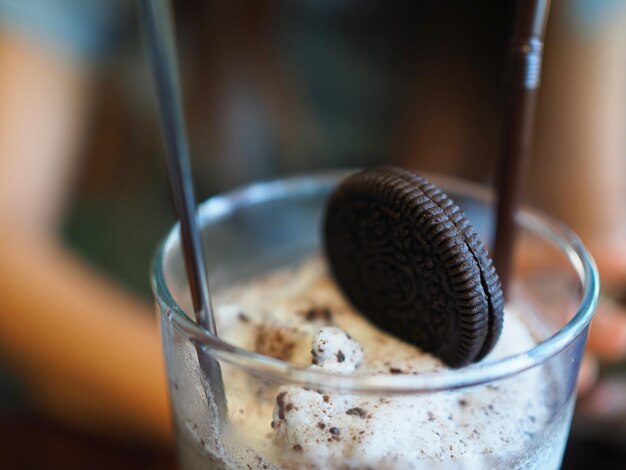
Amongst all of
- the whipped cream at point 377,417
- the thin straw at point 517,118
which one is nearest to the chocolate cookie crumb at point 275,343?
the whipped cream at point 377,417

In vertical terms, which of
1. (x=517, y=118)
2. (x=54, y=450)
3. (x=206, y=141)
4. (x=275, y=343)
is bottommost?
(x=54, y=450)

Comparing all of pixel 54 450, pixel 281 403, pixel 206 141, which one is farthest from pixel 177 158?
pixel 206 141

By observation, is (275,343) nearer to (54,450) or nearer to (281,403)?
(281,403)

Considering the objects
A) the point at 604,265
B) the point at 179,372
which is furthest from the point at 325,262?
the point at 604,265


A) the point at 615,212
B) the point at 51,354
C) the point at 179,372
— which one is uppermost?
the point at 179,372

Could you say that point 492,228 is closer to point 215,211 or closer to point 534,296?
point 534,296

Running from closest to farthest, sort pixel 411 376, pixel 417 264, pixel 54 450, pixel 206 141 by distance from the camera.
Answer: pixel 411 376
pixel 417 264
pixel 54 450
pixel 206 141

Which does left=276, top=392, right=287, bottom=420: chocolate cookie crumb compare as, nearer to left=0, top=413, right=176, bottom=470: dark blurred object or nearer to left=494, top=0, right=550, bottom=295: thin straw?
left=494, top=0, right=550, bottom=295: thin straw
